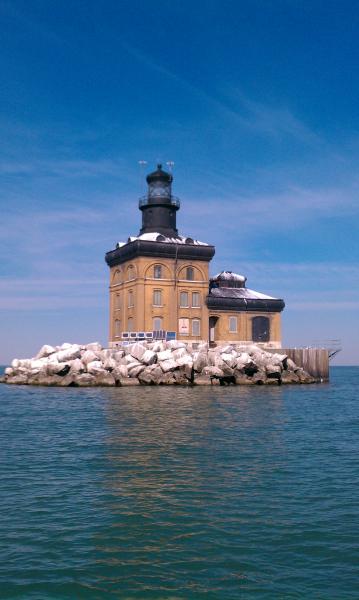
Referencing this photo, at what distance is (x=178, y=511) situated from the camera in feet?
37.0

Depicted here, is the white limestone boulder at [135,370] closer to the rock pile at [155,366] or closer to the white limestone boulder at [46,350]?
the rock pile at [155,366]

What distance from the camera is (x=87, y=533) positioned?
33.1ft

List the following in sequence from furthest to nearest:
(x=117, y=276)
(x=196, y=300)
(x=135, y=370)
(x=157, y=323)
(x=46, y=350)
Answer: (x=117, y=276) < (x=196, y=300) < (x=157, y=323) < (x=46, y=350) < (x=135, y=370)

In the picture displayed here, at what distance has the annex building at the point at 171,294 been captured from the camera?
178 feet

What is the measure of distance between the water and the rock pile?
2049cm

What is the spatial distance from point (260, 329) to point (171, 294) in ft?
35.5

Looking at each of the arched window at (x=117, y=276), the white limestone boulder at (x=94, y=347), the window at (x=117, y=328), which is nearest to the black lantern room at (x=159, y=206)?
the arched window at (x=117, y=276)

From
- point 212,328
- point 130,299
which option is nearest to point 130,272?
point 130,299

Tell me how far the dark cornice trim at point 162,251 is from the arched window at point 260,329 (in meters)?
8.38

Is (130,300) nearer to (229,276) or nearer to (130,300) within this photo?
(130,300)

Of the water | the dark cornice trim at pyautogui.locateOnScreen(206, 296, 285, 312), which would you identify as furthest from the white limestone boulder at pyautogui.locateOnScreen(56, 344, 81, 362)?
the water

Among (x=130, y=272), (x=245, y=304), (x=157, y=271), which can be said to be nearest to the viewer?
(x=157, y=271)

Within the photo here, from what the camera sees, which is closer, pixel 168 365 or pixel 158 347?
pixel 168 365

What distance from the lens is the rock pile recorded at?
144 feet
